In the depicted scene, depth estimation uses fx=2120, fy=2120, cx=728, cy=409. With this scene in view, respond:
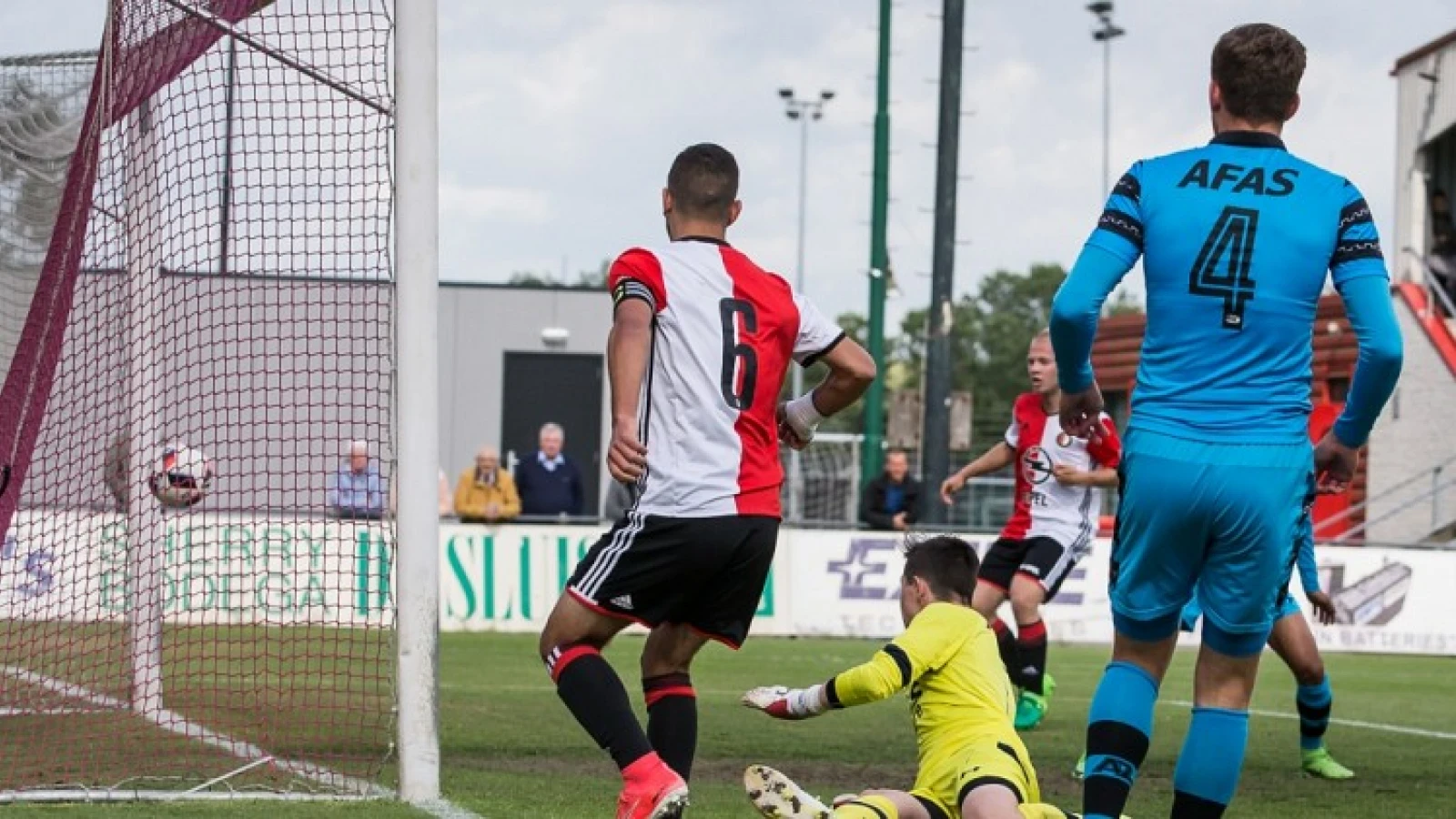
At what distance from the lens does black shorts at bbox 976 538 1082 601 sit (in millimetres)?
11383

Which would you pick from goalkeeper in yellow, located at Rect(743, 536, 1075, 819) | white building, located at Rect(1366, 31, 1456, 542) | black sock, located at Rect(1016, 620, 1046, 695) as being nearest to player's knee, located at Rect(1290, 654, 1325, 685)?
black sock, located at Rect(1016, 620, 1046, 695)

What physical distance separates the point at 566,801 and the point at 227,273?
3.19m

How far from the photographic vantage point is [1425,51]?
108 feet

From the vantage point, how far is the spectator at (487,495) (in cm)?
2030

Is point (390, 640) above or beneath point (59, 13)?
beneath

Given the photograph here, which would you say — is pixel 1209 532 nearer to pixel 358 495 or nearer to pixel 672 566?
pixel 672 566

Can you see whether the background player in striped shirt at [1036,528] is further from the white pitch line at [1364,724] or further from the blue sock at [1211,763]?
the blue sock at [1211,763]

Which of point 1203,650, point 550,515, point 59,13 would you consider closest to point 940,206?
point 550,515

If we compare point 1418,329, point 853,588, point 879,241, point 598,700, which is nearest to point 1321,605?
point 598,700

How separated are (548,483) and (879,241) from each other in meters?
9.23

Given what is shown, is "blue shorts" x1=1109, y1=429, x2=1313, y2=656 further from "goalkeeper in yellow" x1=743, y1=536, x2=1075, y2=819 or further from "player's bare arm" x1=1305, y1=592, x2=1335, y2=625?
"player's bare arm" x1=1305, y1=592, x2=1335, y2=625

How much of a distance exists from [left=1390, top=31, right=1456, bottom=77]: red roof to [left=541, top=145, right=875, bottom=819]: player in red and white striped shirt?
2865 centimetres

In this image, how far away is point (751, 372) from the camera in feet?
20.0

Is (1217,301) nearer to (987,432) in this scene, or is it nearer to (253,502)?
(253,502)
